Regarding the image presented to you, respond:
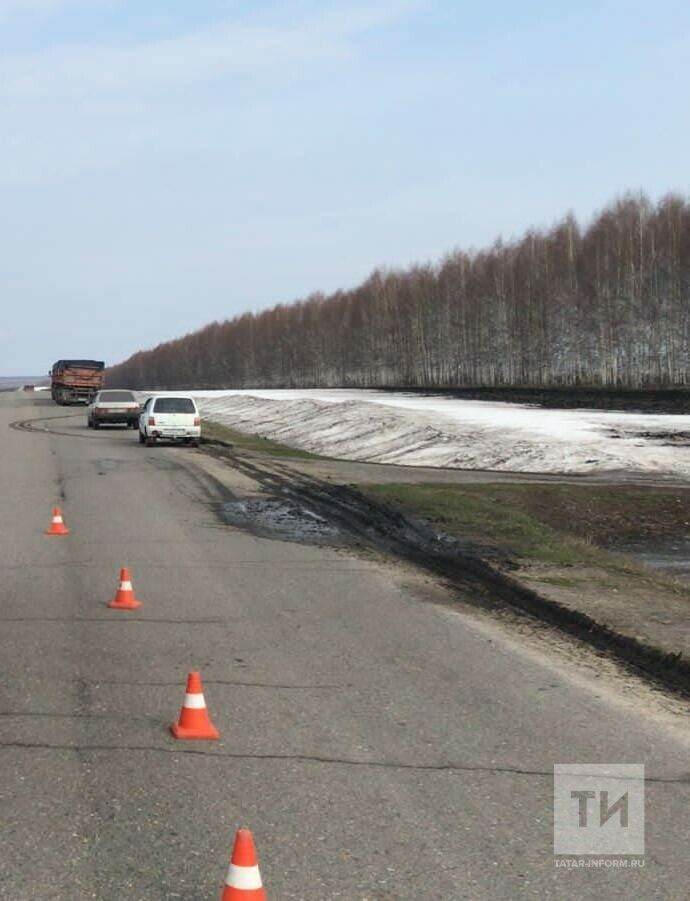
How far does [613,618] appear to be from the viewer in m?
9.67

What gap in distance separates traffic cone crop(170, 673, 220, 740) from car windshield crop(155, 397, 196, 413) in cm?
2766

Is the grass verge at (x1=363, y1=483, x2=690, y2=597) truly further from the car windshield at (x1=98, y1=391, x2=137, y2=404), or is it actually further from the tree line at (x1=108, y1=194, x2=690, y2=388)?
the tree line at (x1=108, y1=194, x2=690, y2=388)

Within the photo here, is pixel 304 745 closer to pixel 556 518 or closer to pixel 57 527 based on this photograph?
pixel 57 527

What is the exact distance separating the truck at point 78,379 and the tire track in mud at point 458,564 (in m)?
47.5

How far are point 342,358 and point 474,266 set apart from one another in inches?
1084

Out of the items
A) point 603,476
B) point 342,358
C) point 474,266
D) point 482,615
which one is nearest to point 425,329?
point 474,266

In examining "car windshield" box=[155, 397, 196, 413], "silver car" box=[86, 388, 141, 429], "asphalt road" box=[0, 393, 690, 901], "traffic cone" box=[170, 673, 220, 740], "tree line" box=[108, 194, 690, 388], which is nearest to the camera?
"asphalt road" box=[0, 393, 690, 901]

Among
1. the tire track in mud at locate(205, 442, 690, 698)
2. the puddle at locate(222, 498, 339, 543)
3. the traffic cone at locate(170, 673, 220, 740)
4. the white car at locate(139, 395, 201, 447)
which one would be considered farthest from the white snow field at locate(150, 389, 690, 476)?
the traffic cone at locate(170, 673, 220, 740)

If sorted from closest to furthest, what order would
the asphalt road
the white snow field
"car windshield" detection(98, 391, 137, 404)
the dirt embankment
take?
1. the asphalt road
2. the white snow field
3. "car windshield" detection(98, 391, 137, 404)
4. the dirt embankment

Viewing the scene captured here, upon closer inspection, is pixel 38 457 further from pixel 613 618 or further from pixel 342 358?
pixel 342 358

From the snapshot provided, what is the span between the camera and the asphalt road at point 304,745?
4586 millimetres

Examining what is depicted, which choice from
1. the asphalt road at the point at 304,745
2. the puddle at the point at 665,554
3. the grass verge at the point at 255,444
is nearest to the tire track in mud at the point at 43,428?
the grass verge at the point at 255,444

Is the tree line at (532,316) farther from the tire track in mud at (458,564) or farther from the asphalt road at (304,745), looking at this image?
the asphalt road at (304,745)

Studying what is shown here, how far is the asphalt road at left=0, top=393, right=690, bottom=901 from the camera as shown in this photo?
181 inches
